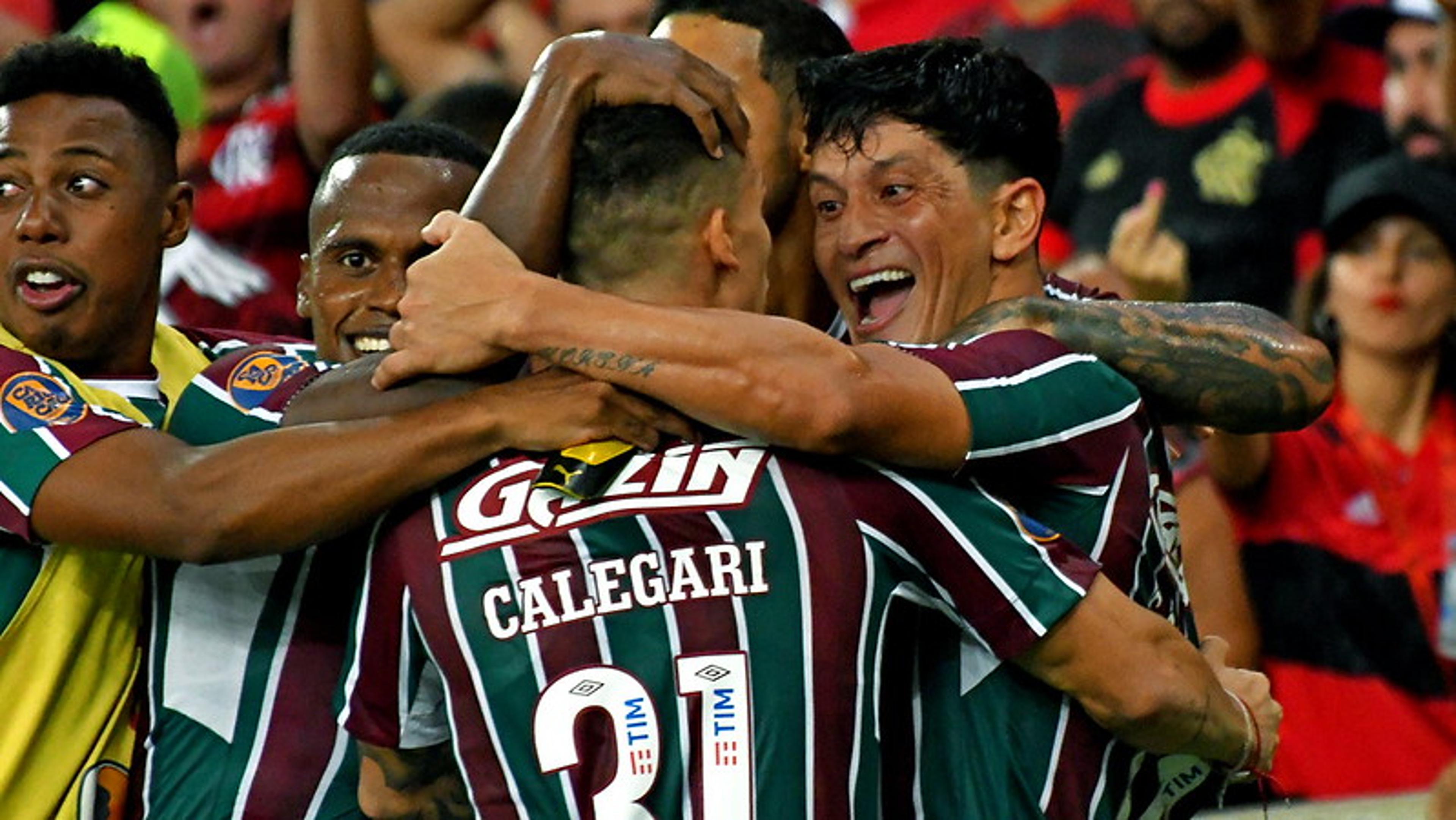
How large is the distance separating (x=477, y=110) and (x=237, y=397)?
6.26ft

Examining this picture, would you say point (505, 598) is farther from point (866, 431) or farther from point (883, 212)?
point (883, 212)

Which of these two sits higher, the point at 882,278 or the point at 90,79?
the point at 90,79

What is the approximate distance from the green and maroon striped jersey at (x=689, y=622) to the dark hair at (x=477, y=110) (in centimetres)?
213

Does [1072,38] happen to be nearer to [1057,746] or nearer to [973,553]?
[1057,746]

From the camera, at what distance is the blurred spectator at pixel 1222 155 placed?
7004 millimetres

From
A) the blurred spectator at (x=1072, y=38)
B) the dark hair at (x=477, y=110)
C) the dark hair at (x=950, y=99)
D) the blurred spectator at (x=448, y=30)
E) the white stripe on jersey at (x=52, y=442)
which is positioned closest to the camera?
the white stripe on jersey at (x=52, y=442)

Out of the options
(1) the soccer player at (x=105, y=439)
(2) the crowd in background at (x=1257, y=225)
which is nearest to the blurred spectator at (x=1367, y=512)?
(2) the crowd in background at (x=1257, y=225)

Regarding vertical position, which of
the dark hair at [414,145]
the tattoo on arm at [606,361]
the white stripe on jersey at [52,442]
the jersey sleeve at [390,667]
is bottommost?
the jersey sleeve at [390,667]

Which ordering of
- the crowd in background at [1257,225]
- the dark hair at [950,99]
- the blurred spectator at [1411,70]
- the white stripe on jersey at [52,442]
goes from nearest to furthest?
the white stripe on jersey at [52,442] < the dark hair at [950,99] < the crowd in background at [1257,225] < the blurred spectator at [1411,70]

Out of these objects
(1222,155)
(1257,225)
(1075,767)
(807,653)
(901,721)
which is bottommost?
(1075,767)

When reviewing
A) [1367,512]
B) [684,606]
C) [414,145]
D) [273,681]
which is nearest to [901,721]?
[684,606]

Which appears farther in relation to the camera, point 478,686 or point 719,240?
point 719,240

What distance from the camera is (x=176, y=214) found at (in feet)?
12.7

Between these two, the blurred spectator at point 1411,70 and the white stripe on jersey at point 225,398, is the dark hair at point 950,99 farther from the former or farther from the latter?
the blurred spectator at point 1411,70
